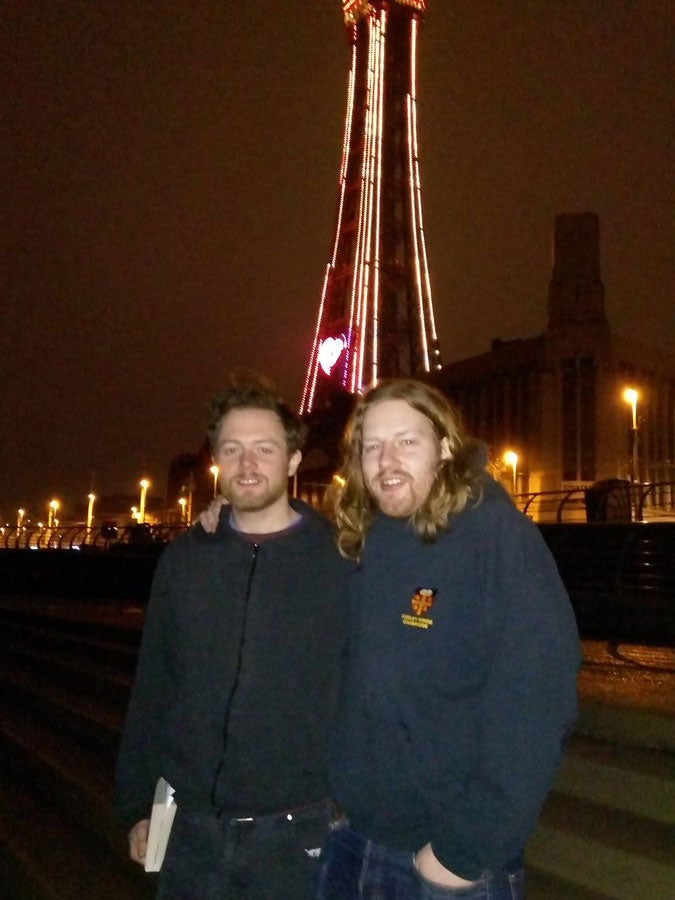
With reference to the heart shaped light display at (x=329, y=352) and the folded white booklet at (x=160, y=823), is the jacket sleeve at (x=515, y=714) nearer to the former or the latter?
the folded white booklet at (x=160, y=823)

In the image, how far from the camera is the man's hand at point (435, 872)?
1.71 metres

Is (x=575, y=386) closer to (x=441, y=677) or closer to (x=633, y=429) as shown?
(x=633, y=429)

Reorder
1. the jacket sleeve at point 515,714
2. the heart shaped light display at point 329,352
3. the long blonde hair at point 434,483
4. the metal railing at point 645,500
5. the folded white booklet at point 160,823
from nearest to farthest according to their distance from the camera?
the jacket sleeve at point 515,714
the long blonde hair at point 434,483
the folded white booklet at point 160,823
the metal railing at point 645,500
the heart shaped light display at point 329,352

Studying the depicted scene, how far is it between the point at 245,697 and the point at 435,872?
80 cm

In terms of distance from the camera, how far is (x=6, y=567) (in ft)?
61.9

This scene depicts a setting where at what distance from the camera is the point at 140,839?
2.57 m

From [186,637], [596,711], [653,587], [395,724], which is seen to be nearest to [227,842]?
[186,637]

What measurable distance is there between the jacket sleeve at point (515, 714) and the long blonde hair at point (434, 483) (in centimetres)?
17

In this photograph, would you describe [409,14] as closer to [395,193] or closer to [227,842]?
[395,193]

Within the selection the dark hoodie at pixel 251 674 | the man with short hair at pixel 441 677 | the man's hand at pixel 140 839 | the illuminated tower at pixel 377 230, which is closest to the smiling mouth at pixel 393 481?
the man with short hair at pixel 441 677

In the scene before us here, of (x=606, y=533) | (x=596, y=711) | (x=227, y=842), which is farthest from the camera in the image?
(x=606, y=533)

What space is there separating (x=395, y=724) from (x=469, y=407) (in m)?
61.4

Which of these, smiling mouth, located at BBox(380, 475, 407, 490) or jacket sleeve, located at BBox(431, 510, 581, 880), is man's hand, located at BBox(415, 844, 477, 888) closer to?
jacket sleeve, located at BBox(431, 510, 581, 880)

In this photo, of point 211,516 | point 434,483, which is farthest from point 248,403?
point 434,483
